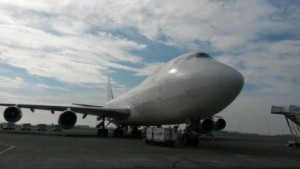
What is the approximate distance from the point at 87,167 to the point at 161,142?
12328 millimetres

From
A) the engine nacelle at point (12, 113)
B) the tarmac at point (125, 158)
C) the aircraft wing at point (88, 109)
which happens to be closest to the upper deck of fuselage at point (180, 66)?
the tarmac at point (125, 158)

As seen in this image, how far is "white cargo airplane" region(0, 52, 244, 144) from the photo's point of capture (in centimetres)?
1856

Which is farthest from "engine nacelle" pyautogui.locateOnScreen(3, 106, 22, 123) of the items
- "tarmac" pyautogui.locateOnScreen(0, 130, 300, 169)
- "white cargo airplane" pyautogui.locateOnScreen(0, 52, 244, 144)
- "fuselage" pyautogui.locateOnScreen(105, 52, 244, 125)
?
"tarmac" pyautogui.locateOnScreen(0, 130, 300, 169)

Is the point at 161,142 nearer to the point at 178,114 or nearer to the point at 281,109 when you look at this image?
the point at 178,114

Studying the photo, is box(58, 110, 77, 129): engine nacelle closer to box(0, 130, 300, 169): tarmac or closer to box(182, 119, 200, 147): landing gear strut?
box(0, 130, 300, 169): tarmac

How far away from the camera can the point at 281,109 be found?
104 feet

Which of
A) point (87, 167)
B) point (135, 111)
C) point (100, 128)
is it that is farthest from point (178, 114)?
point (100, 128)

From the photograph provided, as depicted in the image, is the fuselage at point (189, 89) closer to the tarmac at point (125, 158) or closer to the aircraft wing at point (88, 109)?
the tarmac at point (125, 158)

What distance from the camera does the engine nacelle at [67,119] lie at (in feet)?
97.5

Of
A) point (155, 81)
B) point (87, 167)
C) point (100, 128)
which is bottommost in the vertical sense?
point (87, 167)

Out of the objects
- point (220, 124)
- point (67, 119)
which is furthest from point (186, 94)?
point (67, 119)

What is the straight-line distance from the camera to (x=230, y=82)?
1819 cm

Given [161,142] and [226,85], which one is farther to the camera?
[161,142]

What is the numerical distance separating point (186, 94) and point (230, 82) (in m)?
3.05
